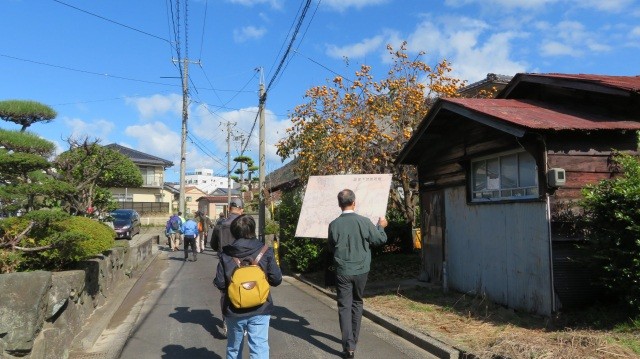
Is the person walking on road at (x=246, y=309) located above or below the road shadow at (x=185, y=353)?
above

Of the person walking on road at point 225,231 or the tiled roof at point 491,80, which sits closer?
the person walking on road at point 225,231

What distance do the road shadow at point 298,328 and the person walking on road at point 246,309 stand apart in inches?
79.4

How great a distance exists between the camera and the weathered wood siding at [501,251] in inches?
278

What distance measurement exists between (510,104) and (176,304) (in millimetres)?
6681

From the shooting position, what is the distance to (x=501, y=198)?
324 inches

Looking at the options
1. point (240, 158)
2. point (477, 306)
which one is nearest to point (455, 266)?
point (477, 306)

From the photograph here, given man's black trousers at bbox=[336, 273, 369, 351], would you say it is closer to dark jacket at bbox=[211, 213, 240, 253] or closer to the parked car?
dark jacket at bbox=[211, 213, 240, 253]

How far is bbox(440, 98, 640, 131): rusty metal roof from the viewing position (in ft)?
22.1

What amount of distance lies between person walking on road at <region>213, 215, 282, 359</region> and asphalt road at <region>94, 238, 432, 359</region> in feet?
5.91

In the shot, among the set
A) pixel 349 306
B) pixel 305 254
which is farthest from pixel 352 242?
pixel 305 254

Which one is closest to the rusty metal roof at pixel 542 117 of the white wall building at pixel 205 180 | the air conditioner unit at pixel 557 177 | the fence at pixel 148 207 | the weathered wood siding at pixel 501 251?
the air conditioner unit at pixel 557 177

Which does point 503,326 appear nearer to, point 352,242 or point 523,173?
point 523,173

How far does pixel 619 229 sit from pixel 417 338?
2.61 meters

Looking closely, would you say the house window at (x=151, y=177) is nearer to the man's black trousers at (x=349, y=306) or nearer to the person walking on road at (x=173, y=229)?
the person walking on road at (x=173, y=229)
